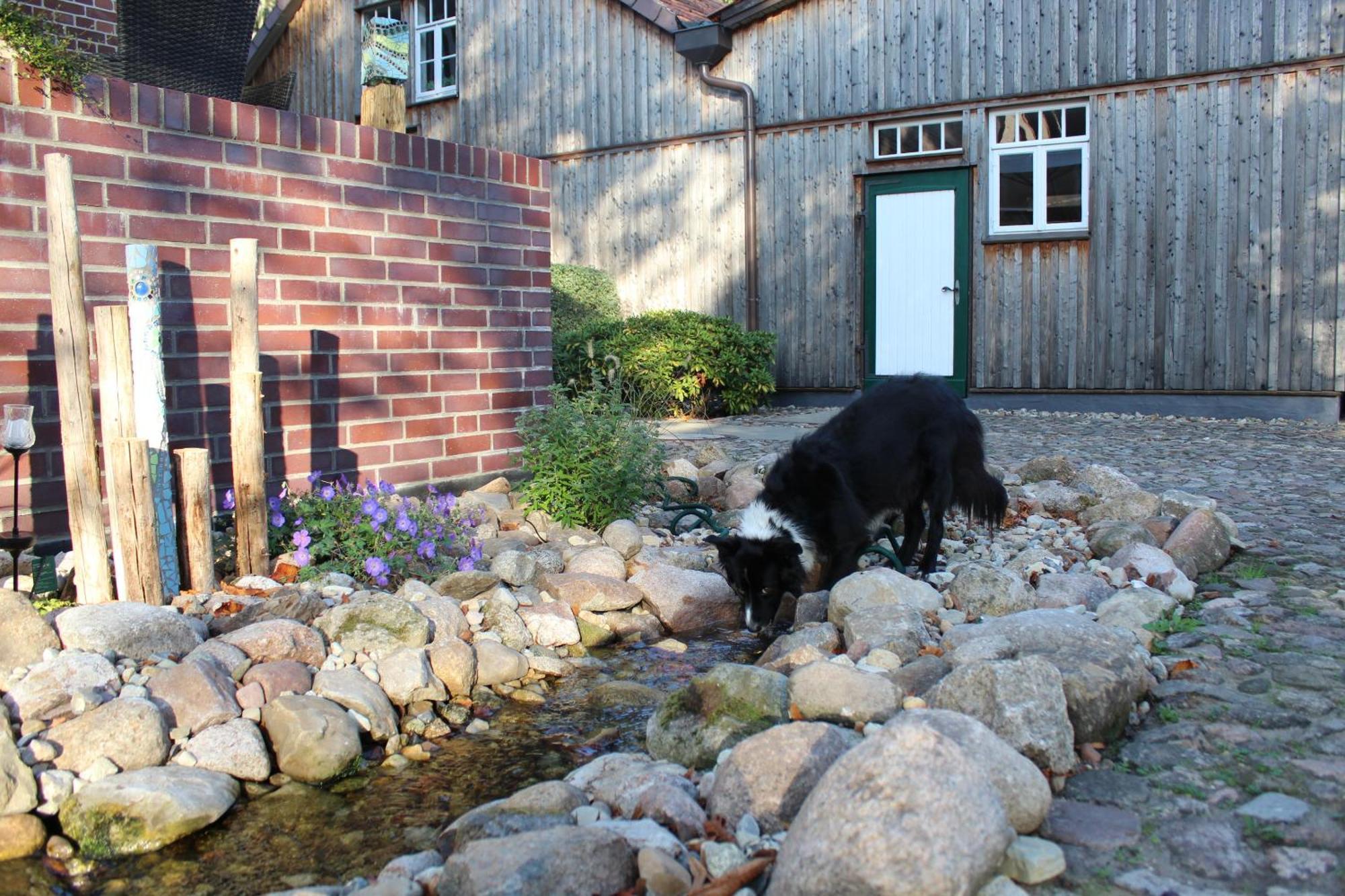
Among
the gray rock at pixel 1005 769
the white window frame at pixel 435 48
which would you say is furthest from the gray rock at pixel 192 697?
the white window frame at pixel 435 48

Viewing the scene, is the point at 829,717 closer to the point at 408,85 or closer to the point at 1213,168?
the point at 1213,168

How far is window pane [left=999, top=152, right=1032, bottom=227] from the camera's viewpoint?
465 inches

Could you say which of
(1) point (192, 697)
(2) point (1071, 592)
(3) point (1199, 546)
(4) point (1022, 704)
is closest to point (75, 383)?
(1) point (192, 697)

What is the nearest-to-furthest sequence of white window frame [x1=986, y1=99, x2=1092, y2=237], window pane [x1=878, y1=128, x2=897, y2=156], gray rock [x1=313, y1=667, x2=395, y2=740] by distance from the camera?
gray rock [x1=313, y1=667, x2=395, y2=740] < white window frame [x1=986, y1=99, x2=1092, y2=237] < window pane [x1=878, y1=128, x2=897, y2=156]

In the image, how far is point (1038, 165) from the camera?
11734 millimetres

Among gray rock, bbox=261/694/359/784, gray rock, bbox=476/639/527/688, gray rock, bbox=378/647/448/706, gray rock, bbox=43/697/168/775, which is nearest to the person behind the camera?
gray rock, bbox=43/697/168/775

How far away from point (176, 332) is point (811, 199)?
9.29m

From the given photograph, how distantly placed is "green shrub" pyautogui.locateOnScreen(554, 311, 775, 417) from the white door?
146cm

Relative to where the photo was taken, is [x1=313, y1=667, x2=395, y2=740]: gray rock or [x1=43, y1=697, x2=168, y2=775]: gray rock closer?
[x1=43, y1=697, x2=168, y2=775]: gray rock

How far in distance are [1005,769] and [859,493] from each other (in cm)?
264

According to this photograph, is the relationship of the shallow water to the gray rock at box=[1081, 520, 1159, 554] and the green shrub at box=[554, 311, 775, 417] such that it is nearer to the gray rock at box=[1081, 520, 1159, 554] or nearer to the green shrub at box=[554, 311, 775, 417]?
the gray rock at box=[1081, 520, 1159, 554]

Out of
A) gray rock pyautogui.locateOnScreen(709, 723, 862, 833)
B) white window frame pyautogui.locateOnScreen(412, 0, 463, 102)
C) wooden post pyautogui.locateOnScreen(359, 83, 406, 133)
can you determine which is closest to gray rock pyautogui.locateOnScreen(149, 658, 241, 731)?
gray rock pyautogui.locateOnScreen(709, 723, 862, 833)

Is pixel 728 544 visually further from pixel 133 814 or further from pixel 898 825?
pixel 898 825

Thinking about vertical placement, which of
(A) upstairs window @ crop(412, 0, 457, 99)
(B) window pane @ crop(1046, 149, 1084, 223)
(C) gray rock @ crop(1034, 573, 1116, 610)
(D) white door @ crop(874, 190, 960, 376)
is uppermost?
(A) upstairs window @ crop(412, 0, 457, 99)
